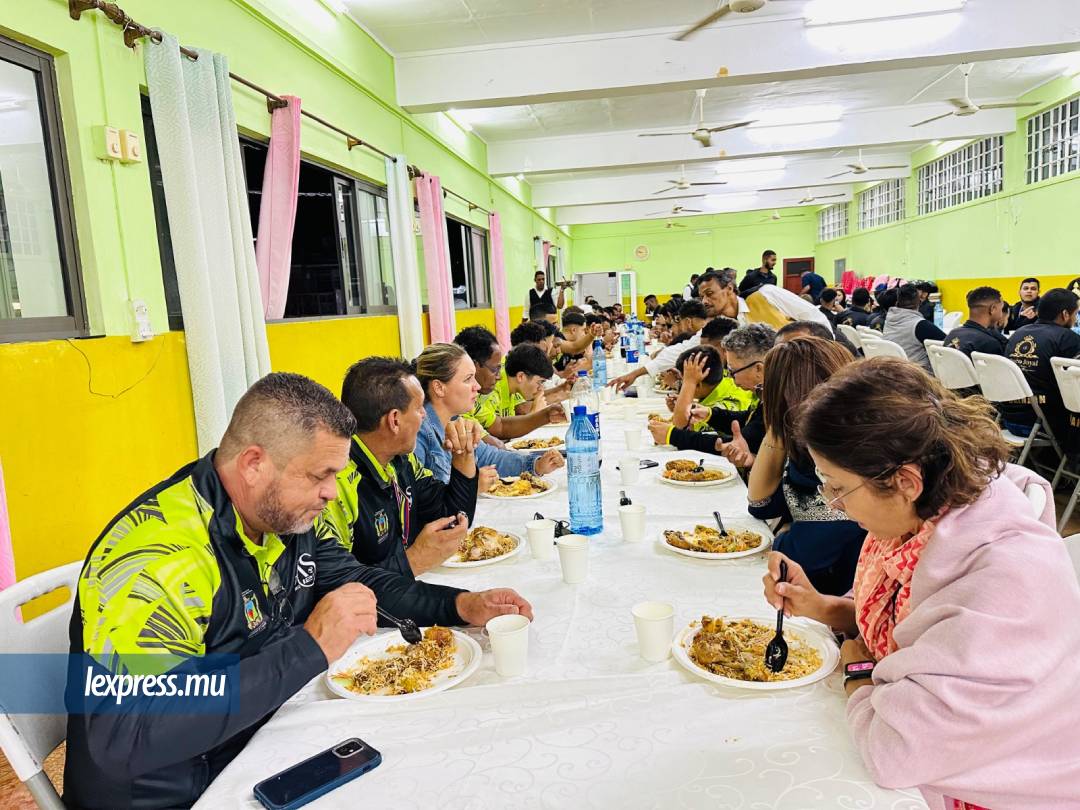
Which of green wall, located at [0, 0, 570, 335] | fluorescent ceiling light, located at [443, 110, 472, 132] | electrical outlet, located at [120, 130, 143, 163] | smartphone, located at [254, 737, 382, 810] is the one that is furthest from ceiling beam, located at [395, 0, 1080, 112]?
smartphone, located at [254, 737, 382, 810]

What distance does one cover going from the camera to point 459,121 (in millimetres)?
7703

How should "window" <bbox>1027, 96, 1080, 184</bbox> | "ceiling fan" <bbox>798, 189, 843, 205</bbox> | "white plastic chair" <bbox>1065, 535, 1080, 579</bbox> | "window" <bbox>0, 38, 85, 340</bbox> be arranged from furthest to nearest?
"ceiling fan" <bbox>798, 189, 843, 205</bbox>
"window" <bbox>1027, 96, 1080, 184</bbox>
"window" <bbox>0, 38, 85, 340</bbox>
"white plastic chair" <bbox>1065, 535, 1080, 579</bbox>

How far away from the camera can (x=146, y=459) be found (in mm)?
2840

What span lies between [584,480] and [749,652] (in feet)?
2.50

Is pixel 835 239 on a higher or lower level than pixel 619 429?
higher

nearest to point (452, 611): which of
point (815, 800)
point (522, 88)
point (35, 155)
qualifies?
point (815, 800)

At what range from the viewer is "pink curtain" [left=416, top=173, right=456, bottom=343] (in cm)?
626

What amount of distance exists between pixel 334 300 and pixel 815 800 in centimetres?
476

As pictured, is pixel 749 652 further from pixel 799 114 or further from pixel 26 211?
pixel 799 114

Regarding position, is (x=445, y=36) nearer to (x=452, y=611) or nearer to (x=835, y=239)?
(x=452, y=611)

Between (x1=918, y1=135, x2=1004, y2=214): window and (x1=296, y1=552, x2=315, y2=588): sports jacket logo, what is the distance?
1087 cm

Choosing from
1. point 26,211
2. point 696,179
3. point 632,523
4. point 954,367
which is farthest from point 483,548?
point 696,179

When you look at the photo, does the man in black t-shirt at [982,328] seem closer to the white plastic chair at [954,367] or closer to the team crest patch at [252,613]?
the white plastic chair at [954,367]

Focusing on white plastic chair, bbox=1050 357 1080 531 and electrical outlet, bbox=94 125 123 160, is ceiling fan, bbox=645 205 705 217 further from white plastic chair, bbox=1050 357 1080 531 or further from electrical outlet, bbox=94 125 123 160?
electrical outlet, bbox=94 125 123 160
